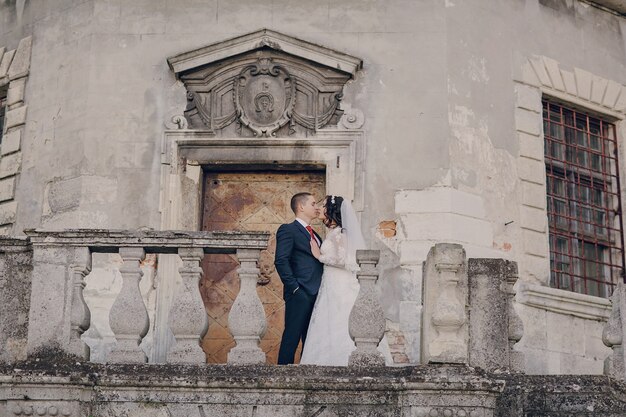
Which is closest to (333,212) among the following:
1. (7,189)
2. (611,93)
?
(7,189)

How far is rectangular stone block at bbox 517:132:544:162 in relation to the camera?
1411 centimetres

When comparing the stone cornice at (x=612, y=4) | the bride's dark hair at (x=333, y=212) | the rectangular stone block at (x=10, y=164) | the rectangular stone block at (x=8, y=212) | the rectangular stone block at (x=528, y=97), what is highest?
the stone cornice at (x=612, y=4)

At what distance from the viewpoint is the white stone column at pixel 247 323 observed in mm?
9172

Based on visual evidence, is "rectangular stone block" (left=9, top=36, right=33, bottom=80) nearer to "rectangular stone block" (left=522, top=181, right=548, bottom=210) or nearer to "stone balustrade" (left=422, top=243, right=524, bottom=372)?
"rectangular stone block" (left=522, top=181, right=548, bottom=210)

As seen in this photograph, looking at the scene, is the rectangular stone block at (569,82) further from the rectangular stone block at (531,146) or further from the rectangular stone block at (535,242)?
the rectangular stone block at (535,242)

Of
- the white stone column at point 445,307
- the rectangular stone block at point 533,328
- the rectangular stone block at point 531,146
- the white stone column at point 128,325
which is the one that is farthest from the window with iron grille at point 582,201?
the white stone column at point 128,325

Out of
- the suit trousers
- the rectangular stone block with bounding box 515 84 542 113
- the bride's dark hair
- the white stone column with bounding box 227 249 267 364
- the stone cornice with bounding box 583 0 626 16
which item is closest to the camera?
the white stone column with bounding box 227 249 267 364

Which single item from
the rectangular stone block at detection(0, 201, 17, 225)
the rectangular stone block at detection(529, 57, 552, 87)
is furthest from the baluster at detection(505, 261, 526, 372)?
the rectangular stone block at detection(0, 201, 17, 225)

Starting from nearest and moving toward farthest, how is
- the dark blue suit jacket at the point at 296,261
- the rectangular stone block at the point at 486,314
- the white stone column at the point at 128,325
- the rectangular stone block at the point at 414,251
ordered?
1. the white stone column at the point at 128,325
2. the rectangular stone block at the point at 486,314
3. the dark blue suit jacket at the point at 296,261
4. the rectangular stone block at the point at 414,251

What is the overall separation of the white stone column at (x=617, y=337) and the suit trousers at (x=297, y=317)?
2.59 m

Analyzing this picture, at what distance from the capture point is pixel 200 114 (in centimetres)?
1356

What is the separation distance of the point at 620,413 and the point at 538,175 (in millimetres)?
5153

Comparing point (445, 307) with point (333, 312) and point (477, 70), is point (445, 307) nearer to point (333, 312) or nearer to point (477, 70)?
point (333, 312)

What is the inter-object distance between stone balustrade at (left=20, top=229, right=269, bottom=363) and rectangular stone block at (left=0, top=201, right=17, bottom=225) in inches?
182
